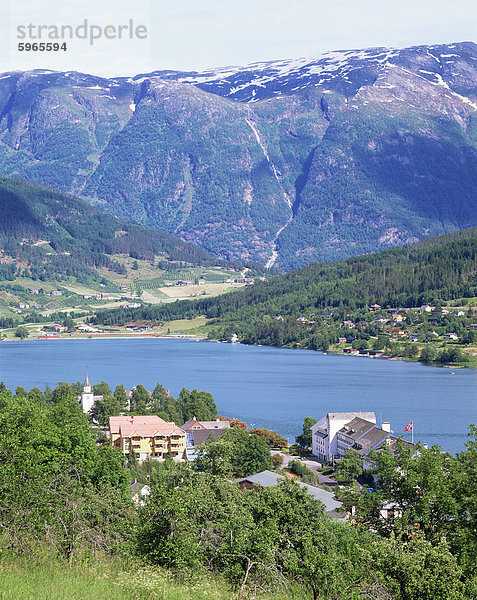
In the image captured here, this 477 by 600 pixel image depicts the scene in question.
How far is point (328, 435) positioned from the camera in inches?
2132

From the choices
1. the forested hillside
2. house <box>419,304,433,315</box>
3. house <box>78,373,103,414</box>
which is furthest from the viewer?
the forested hillside

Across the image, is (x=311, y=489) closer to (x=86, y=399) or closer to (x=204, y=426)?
(x=204, y=426)

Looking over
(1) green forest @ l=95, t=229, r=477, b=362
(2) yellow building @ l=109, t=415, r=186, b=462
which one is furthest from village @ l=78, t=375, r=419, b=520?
(1) green forest @ l=95, t=229, r=477, b=362

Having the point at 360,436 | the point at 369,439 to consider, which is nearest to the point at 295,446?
the point at 360,436

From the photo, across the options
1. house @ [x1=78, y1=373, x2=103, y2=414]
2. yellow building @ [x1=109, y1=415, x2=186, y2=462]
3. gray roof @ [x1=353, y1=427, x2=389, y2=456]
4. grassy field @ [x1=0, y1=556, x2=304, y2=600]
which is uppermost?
grassy field @ [x1=0, y1=556, x2=304, y2=600]

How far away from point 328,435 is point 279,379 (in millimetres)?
46546

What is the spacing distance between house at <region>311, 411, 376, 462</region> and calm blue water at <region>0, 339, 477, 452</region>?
20.4 ft

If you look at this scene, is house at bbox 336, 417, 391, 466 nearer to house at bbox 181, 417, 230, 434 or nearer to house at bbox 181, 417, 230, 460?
house at bbox 181, 417, 230, 460

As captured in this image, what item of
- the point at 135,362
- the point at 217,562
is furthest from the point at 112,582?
the point at 135,362

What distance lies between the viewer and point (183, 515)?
1864 centimetres

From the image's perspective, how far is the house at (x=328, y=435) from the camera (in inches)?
2115

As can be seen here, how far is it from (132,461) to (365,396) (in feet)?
140

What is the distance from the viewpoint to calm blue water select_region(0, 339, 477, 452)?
233 feet

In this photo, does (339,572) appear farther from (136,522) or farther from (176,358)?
(176,358)
